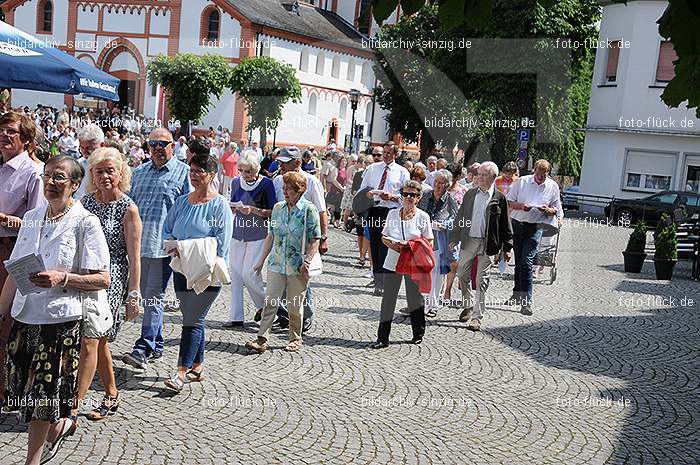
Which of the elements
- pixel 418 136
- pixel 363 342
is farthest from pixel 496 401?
pixel 418 136

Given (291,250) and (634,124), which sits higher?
(634,124)

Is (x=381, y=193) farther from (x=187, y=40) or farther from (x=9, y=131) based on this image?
(x=187, y=40)

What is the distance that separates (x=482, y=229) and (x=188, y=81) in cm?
3844

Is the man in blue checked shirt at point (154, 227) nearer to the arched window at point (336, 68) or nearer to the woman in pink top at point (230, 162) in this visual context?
the woman in pink top at point (230, 162)

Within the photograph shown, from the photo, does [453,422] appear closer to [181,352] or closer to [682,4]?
[181,352]

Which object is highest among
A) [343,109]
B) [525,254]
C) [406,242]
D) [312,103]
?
[312,103]

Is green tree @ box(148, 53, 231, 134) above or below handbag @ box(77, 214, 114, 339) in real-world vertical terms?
above

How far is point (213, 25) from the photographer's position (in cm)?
5950

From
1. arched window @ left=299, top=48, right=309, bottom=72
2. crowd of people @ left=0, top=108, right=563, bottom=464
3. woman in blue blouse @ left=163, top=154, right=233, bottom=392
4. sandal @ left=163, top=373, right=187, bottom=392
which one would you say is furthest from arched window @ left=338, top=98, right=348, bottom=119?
sandal @ left=163, top=373, right=187, bottom=392

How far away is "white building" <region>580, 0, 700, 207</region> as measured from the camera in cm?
3544

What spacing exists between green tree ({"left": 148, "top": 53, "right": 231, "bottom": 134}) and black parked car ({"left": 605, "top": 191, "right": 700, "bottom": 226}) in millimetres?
23841

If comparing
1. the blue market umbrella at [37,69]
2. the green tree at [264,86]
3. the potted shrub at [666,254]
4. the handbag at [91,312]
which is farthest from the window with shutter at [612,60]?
the handbag at [91,312]

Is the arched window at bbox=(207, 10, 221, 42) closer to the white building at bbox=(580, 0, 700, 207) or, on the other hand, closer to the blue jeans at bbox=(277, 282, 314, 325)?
the white building at bbox=(580, 0, 700, 207)

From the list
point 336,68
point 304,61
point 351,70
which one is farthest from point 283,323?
point 351,70
